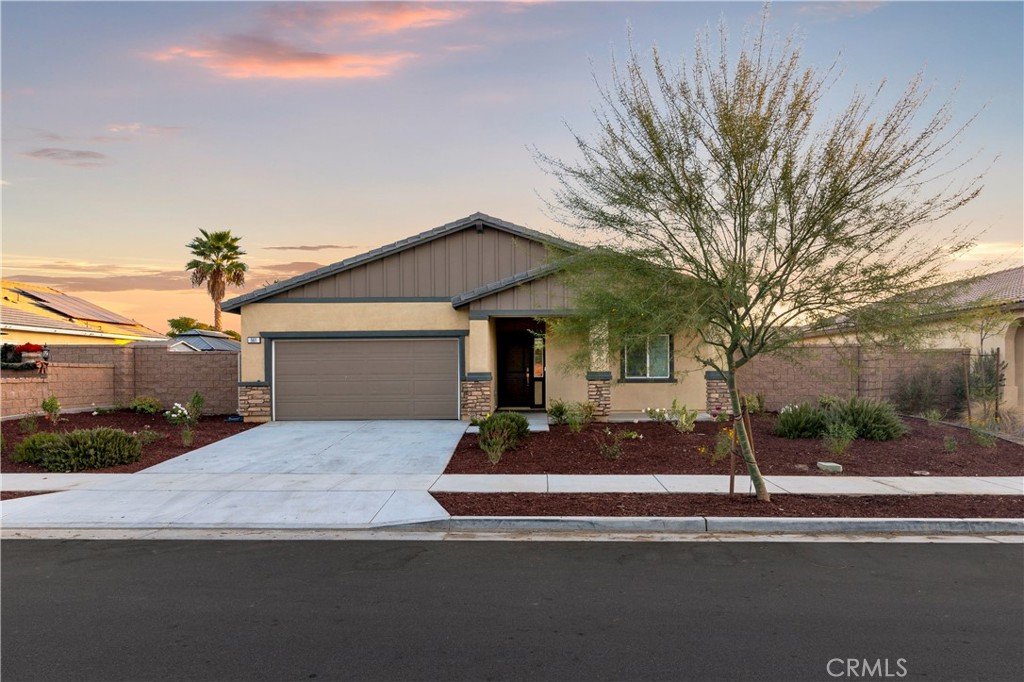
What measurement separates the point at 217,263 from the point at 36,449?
29.4 metres

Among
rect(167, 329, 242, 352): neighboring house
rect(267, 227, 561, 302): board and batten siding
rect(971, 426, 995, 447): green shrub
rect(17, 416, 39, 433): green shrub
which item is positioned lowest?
rect(971, 426, 995, 447): green shrub

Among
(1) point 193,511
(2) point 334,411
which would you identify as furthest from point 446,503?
(2) point 334,411

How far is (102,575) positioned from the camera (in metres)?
6.66

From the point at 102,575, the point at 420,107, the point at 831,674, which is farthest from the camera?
the point at 420,107

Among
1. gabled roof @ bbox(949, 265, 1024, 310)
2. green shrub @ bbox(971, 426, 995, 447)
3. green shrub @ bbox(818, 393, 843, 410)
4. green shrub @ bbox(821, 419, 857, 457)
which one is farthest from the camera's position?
green shrub @ bbox(818, 393, 843, 410)

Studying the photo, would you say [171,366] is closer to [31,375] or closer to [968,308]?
[31,375]

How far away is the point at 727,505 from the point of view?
923cm

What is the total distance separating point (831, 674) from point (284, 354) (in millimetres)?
17431

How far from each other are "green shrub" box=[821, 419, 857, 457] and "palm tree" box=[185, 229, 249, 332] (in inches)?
1368

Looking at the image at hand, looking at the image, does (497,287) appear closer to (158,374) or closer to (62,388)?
(158,374)

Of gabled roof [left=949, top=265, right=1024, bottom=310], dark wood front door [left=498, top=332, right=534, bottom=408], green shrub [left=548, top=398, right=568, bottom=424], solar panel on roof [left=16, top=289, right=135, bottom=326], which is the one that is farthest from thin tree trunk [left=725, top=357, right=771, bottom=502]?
solar panel on roof [left=16, top=289, right=135, bottom=326]
